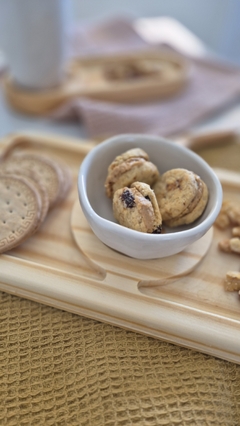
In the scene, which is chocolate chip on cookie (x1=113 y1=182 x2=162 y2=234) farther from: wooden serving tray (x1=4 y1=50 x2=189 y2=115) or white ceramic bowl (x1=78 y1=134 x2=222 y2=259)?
wooden serving tray (x1=4 y1=50 x2=189 y2=115)

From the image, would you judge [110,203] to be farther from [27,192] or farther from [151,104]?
[151,104]

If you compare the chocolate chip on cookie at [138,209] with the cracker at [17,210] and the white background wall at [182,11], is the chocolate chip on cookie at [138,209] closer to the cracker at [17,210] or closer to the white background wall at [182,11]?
the cracker at [17,210]

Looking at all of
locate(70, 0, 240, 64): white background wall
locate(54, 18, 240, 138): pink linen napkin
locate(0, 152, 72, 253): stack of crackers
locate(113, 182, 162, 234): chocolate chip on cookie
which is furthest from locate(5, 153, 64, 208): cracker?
locate(70, 0, 240, 64): white background wall

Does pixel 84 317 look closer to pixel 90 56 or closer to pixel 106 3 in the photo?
pixel 90 56

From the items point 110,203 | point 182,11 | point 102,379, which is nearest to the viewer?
point 102,379

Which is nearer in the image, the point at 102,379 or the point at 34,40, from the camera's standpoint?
the point at 102,379

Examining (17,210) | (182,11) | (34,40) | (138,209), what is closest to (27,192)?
(17,210)
